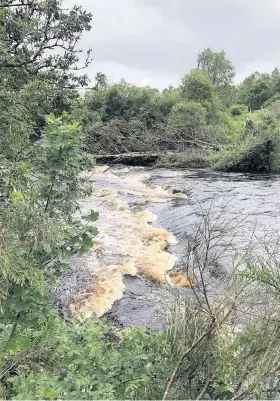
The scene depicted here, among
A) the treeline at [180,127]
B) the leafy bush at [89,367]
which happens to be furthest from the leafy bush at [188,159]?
the leafy bush at [89,367]

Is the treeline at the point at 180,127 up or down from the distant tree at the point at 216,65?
down

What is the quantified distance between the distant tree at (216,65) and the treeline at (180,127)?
2038cm

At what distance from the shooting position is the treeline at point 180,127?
946 inches

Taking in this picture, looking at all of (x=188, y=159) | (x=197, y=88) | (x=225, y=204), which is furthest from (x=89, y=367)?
(x=197, y=88)

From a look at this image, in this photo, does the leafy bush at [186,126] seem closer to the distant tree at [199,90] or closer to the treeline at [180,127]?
the treeline at [180,127]

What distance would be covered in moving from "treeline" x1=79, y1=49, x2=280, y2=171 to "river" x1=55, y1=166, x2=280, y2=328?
2487 mm

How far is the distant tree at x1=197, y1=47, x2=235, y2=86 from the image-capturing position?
186ft

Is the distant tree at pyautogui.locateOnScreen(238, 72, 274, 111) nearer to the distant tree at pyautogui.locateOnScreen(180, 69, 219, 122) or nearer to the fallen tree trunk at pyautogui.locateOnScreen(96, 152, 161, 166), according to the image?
the distant tree at pyautogui.locateOnScreen(180, 69, 219, 122)

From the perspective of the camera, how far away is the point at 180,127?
28516mm

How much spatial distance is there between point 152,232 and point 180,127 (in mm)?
17827

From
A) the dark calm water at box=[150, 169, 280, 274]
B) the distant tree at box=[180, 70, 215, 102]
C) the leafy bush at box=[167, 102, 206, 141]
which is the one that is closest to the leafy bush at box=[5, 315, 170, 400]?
the dark calm water at box=[150, 169, 280, 274]

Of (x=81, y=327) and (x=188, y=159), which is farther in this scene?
(x=188, y=159)

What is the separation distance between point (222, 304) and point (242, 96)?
213 feet

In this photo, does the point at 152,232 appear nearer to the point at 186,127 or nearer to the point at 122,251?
the point at 122,251
